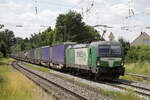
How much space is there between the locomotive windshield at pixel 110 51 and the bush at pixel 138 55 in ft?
40.7

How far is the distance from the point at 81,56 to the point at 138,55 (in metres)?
12.7

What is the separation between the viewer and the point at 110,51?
623 inches

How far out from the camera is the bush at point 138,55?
1077 inches

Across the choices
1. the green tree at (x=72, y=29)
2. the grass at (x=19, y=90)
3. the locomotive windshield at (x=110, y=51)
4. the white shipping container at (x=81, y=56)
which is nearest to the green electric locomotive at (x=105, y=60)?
the locomotive windshield at (x=110, y=51)

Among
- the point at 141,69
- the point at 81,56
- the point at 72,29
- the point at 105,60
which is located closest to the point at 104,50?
the point at 105,60

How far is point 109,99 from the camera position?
9.87 metres

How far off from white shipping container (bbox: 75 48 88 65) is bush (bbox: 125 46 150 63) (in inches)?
446

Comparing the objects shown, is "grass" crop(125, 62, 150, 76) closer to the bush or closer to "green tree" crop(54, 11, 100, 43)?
the bush

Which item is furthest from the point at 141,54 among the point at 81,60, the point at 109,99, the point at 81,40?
the point at 81,40

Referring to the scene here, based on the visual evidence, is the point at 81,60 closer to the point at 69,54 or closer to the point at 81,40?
the point at 69,54

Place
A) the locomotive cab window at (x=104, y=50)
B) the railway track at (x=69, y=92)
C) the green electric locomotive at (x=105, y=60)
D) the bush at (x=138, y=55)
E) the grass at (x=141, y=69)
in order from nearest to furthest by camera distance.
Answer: the railway track at (x=69, y=92)
the green electric locomotive at (x=105, y=60)
the locomotive cab window at (x=104, y=50)
the grass at (x=141, y=69)
the bush at (x=138, y=55)

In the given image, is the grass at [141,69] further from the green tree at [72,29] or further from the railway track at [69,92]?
the green tree at [72,29]

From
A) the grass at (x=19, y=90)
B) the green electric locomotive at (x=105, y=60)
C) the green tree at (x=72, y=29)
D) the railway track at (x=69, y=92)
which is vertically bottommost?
the railway track at (x=69, y=92)

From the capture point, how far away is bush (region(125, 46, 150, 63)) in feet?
89.7
